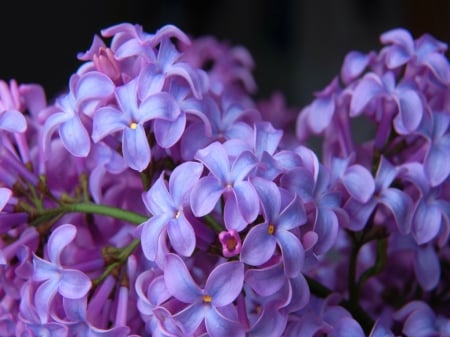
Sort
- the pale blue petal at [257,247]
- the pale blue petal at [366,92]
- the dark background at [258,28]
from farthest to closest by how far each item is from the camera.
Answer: the dark background at [258,28]
the pale blue petal at [366,92]
the pale blue petal at [257,247]

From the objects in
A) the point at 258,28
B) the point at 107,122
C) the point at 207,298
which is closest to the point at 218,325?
the point at 207,298

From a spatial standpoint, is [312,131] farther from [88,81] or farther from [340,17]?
[340,17]

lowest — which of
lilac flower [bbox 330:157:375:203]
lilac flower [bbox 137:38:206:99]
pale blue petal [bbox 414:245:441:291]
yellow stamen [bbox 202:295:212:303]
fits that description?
pale blue petal [bbox 414:245:441:291]

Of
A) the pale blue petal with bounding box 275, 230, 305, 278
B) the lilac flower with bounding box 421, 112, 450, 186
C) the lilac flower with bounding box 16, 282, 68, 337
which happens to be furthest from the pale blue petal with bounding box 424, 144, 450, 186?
the lilac flower with bounding box 16, 282, 68, 337

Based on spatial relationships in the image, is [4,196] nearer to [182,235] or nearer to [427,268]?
[182,235]

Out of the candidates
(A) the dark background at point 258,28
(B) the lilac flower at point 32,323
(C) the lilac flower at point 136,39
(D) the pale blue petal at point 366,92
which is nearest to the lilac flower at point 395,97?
(D) the pale blue petal at point 366,92

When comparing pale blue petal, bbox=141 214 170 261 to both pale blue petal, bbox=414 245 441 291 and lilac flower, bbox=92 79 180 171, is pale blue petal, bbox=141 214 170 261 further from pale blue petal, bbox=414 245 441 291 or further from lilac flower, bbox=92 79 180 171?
pale blue petal, bbox=414 245 441 291

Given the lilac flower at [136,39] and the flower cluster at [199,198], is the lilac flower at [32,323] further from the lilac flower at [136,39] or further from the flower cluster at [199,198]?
the lilac flower at [136,39]
